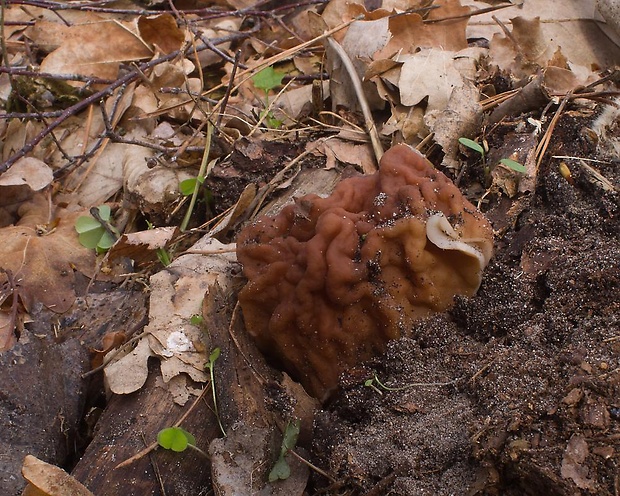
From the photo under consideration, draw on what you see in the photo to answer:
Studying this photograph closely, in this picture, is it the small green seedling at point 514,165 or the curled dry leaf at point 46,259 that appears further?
the curled dry leaf at point 46,259

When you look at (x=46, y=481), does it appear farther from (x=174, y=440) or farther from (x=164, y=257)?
(x=164, y=257)

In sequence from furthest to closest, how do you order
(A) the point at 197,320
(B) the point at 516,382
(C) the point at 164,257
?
(C) the point at 164,257, (A) the point at 197,320, (B) the point at 516,382

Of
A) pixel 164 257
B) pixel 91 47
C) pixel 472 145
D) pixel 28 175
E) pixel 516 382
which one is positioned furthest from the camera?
pixel 91 47

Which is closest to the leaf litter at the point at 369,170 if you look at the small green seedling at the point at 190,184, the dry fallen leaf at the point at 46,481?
the small green seedling at the point at 190,184

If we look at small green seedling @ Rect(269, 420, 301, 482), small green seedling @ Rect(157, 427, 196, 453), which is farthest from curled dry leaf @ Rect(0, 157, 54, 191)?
small green seedling @ Rect(269, 420, 301, 482)

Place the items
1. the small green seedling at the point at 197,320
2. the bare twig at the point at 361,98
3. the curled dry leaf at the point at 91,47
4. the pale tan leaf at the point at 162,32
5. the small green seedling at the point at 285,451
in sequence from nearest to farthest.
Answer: the small green seedling at the point at 285,451 → the small green seedling at the point at 197,320 → the bare twig at the point at 361,98 → the curled dry leaf at the point at 91,47 → the pale tan leaf at the point at 162,32

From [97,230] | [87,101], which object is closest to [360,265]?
[97,230]

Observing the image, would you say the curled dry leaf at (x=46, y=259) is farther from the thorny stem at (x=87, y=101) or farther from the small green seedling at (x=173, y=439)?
the small green seedling at (x=173, y=439)
